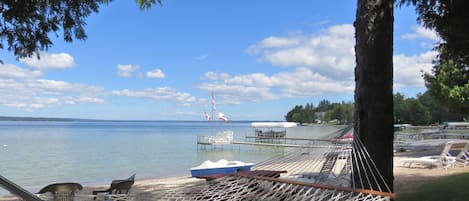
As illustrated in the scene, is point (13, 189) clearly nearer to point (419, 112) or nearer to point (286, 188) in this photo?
point (286, 188)

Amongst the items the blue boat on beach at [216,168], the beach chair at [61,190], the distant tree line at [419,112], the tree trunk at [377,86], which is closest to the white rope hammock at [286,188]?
the tree trunk at [377,86]

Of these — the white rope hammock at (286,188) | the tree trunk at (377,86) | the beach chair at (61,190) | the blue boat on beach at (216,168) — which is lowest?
the blue boat on beach at (216,168)

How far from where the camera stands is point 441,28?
512cm

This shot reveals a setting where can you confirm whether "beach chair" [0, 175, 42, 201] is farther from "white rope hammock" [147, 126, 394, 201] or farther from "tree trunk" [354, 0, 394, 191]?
"tree trunk" [354, 0, 394, 191]

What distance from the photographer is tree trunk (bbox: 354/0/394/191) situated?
3.47m

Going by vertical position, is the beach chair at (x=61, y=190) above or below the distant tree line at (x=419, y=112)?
below

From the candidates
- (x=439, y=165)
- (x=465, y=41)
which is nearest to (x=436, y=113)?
(x=439, y=165)

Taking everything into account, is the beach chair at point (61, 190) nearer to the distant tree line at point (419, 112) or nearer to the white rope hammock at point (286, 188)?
the white rope hammock at point (286, 188)

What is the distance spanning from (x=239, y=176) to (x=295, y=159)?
28.6 inches

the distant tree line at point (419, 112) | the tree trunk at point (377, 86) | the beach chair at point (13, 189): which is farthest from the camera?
the distant tree line at point (419, 112)

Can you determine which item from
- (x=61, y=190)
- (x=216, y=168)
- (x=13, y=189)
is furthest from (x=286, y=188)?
(x=216, y=168)

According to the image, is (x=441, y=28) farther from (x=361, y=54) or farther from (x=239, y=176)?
(x=239, y=176)

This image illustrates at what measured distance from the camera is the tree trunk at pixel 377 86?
3.47 m

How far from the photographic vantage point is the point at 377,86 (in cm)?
347
